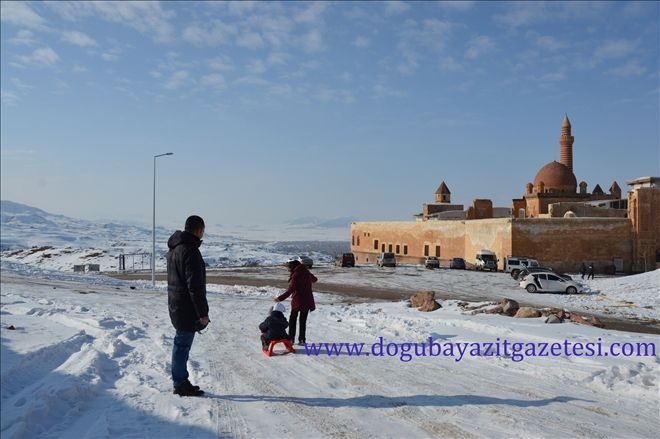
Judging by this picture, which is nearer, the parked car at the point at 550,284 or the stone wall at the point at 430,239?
the parked car at the point at 550,284

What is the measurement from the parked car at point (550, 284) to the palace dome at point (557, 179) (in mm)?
33126

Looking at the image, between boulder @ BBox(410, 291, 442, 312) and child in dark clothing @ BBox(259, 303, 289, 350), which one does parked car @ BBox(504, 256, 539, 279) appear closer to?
boulder @ BBox(410, 291, 442, 312)

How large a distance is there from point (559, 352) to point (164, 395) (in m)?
6.18

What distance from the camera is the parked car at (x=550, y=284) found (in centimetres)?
3088

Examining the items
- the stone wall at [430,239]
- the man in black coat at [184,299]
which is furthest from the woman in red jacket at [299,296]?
the stone wall at [430,239]

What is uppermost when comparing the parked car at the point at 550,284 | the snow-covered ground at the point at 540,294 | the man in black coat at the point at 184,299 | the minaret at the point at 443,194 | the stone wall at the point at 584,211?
the minaret at the point at 443,194

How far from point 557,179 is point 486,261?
68.2ft

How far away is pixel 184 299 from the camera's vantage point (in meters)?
6.34

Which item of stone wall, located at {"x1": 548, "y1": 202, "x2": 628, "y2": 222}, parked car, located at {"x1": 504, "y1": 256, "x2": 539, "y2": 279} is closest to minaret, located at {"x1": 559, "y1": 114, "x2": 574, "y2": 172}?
stone wall, located at {"x1": 548, "y1": 202, "x2": 628, "y2": 222}

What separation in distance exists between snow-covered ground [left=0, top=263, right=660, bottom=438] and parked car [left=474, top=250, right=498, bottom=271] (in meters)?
37.5

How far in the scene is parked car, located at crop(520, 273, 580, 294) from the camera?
3088 centimetres

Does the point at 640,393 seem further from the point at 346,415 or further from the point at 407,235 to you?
the point at 407,235

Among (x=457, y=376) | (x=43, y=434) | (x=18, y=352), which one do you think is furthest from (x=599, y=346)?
(x=18, y=352)

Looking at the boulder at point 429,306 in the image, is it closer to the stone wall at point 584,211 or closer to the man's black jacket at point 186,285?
the man's black jacket at point 186,285
